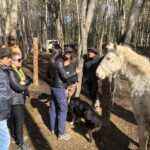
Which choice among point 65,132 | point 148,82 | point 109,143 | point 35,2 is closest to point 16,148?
point 65,132

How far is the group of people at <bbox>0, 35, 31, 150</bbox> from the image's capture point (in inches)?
235

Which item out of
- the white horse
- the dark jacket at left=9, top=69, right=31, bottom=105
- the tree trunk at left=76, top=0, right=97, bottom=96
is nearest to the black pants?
the dark jacket at left=9, top=69, right=31, bottom=105

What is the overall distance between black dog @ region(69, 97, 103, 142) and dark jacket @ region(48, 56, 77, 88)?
0.90 meters

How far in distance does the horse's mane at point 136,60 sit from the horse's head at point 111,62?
0.10m

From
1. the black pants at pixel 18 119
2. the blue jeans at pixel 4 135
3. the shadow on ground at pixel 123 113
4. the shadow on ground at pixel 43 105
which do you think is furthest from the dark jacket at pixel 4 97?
the shadow on ground at pixel 123 113

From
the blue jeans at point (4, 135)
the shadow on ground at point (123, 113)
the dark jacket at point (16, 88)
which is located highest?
the dark jacket at point (16, 88)

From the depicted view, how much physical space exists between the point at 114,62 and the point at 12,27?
646 cm

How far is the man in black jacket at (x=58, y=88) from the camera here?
799cm

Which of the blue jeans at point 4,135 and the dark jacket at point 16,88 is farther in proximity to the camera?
the dark jacket at point 16,88

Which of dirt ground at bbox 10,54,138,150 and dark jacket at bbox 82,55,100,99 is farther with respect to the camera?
dark jacket at bbox 82,55,100,99

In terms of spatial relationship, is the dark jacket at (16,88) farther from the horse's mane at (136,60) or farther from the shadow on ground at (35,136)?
the horse's mane at (136,60)

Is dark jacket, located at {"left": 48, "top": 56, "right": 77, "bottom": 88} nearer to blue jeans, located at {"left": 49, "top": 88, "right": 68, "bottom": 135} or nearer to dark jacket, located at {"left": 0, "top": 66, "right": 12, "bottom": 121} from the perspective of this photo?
blue jeans, located at {"left": 49, "top": 88, "right": 68, "bottom": 135}

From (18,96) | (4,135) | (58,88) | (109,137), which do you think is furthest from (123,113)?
(4,135)

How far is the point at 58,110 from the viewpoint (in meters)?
8.49
